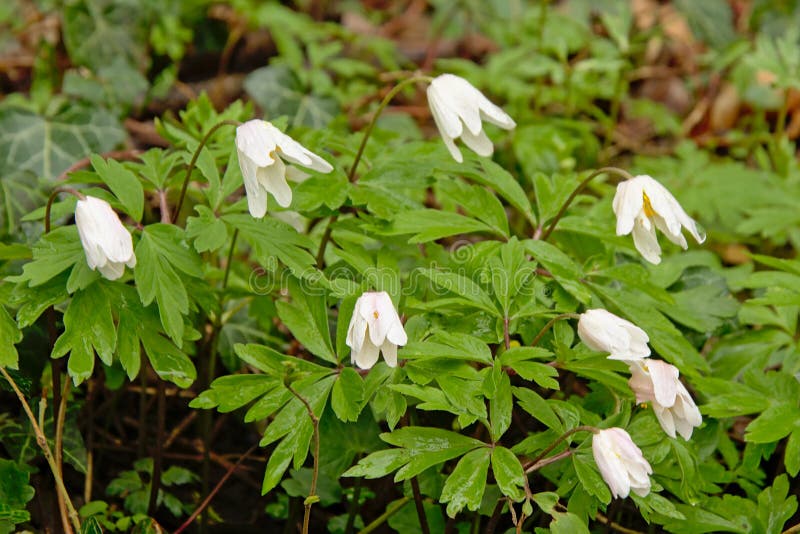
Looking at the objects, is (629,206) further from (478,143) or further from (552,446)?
(552,446)

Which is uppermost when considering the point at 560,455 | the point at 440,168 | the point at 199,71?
the point at 440,168

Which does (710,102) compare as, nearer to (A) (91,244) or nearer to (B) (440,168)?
(B) (440,168)

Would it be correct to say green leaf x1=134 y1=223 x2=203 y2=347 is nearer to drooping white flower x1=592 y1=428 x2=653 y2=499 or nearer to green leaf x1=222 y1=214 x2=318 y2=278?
green leaf x1=222 y1=214 x2=318 y2=278

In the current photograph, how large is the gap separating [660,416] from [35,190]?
214 cm

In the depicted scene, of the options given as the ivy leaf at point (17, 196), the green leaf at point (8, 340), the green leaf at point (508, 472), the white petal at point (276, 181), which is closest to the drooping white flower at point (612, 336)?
the green leaf at point (508, 472)

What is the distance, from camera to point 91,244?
1856mm

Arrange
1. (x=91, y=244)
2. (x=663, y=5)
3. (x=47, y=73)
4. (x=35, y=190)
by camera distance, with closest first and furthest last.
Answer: (x=91, y=244), (x=35, y=190), (x=47, y=73), (x=663, y=5)

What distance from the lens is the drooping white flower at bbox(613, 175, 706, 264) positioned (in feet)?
6.55

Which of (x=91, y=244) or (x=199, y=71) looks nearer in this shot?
(x=91, y=244)

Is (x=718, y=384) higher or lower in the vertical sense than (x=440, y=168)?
lower

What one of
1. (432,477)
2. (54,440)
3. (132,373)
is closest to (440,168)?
(432,477)

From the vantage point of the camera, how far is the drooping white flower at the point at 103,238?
6.09 ft

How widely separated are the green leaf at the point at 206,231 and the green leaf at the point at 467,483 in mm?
754

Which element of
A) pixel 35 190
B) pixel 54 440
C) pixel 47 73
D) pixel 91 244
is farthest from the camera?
pixel 47 73
